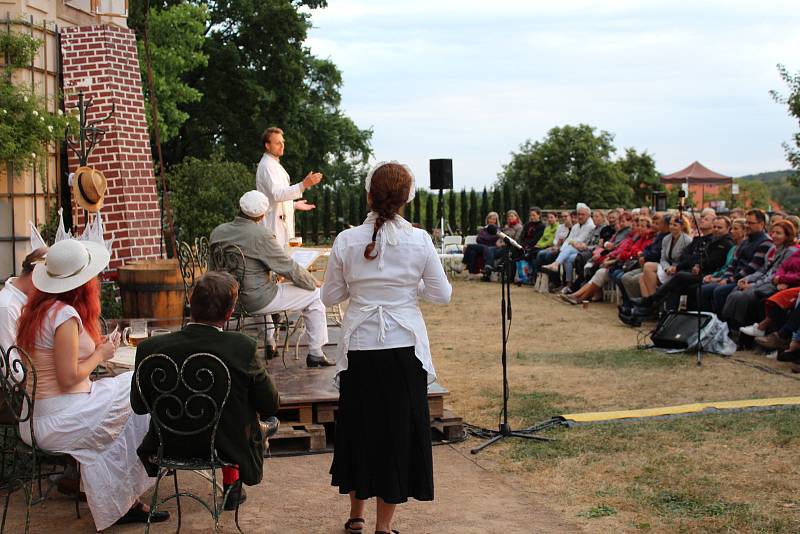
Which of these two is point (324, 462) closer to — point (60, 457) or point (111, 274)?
point (60, 457)

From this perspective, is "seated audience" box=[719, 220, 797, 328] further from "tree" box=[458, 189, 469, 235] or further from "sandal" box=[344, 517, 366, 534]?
"tree" box=[458, 189, 469, 235]

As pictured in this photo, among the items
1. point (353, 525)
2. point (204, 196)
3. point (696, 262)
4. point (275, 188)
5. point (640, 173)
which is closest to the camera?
point (353, 525)

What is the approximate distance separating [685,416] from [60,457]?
432 cm

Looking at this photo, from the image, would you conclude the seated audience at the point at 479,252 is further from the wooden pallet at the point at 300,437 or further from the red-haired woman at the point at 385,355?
the red-haired woman at the point at 385,355

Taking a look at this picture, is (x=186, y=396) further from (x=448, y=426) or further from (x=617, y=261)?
(x=617, y=261)

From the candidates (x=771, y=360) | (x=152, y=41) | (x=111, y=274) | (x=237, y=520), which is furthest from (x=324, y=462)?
(x=152, y=41)

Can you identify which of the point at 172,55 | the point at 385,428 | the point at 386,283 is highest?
the point at 172,55

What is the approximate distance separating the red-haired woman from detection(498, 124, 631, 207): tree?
2379 cm

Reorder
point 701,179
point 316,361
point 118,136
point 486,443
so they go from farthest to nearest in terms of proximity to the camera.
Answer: point 701,179
point 118,136
point 316,361
point 486,443

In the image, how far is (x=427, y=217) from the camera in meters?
29.0

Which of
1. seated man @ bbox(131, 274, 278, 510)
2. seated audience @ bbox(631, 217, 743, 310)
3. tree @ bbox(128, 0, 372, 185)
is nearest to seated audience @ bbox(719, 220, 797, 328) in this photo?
seated audience @ bbox(631, 217, 743, 310)

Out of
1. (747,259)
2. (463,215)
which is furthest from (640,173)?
(747,259)

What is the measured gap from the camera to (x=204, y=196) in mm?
17031

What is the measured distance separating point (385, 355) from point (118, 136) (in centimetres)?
917
